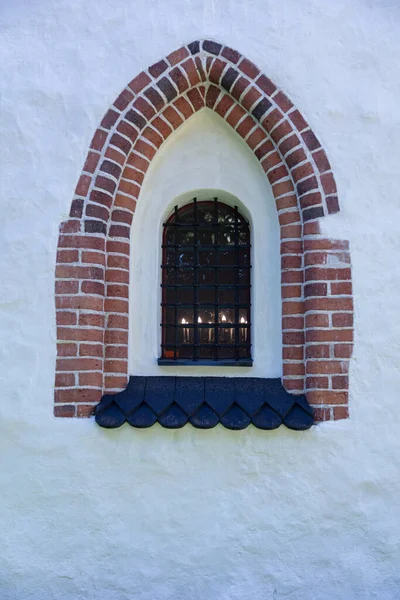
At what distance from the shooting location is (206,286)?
3.51m

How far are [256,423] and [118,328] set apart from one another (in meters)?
0.97

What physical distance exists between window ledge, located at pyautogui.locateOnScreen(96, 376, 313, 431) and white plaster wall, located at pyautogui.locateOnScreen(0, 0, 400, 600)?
9 centimetres

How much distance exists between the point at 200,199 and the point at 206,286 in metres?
0.59

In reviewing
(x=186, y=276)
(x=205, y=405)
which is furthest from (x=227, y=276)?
(x=205, y=405)

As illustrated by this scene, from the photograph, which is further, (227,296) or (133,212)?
(227,296)

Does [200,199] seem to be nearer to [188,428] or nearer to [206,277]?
[206,277]

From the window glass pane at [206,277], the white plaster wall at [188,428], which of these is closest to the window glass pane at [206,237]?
the window glass pane at [206,277]

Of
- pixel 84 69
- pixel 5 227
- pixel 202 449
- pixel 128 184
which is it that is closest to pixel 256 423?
pixel 202 449

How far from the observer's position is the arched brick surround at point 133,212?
3.20m

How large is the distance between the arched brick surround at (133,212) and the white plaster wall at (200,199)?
0.32 feet

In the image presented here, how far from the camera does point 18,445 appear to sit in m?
3.14

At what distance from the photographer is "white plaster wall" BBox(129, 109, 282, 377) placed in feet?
11.2

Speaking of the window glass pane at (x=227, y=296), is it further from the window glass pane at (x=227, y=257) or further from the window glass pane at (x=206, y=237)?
the window glass pane at (x=206, y=237)

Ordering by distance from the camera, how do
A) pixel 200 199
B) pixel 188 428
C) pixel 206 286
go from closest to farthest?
1. pixel 188 428
2. pixel 206 286
3. pixel 200 199
